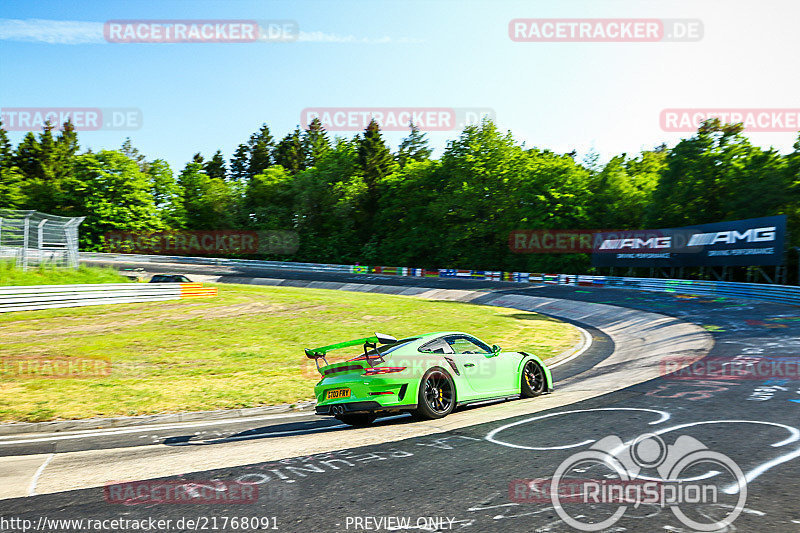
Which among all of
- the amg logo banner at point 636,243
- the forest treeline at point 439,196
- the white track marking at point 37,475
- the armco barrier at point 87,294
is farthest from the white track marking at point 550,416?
the forest treeline at point 439,196

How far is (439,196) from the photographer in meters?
65.6

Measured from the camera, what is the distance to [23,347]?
51.8ft

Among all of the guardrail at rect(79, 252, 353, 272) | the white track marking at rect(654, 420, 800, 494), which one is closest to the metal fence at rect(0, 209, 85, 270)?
the white track marking at rect(654, 420, 800, 494)

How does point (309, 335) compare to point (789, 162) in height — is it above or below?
below

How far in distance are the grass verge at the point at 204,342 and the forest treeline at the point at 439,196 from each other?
2842cm

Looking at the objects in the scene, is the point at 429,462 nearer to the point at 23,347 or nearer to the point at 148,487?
the point at 148,487

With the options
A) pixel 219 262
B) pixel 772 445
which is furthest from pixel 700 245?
pixel 219 262

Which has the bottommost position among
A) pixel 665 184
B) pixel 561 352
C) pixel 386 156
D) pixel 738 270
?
pixel 561 352

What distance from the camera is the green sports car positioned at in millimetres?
8430

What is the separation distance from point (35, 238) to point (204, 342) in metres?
11.4

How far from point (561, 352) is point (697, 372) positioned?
18.1 feet

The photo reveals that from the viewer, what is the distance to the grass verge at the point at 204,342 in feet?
36.7

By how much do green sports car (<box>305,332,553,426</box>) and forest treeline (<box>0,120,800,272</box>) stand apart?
39.4 metres

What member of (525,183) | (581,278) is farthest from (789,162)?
(525,183)
